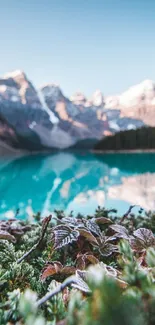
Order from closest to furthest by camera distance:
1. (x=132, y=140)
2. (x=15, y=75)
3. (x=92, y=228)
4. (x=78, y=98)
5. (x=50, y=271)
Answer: (x=50, y=271) → (x=92, y=228) → (x=132, y=140) → (x=15, y=75) → (x=78, y=98)

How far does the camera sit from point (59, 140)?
242ft

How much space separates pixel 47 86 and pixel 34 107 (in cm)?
1617

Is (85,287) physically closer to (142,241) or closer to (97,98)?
(142,241)

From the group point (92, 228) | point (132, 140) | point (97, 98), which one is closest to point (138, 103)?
point (97, 98)

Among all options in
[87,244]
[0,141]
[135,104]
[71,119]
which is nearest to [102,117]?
[71,119]

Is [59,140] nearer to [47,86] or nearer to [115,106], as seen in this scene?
[47,86]

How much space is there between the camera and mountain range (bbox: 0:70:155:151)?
69375 mm

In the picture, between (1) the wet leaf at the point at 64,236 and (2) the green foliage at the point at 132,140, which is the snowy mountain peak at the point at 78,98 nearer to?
A: (2) the green foliage at the point at 132,140

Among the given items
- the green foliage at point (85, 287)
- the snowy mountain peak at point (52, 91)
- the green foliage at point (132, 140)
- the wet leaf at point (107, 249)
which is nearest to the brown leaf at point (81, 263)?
the green foliage at point (85, 287)

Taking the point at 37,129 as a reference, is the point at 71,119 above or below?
above

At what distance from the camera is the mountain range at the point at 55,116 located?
6938 centimetres

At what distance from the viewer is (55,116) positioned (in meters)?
86.1

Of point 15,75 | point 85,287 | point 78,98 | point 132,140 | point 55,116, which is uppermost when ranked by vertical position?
point 78,98

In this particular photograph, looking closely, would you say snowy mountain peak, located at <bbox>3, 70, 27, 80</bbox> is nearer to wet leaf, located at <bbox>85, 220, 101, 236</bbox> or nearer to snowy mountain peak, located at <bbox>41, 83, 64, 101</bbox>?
snowy mountain peak, located at <bbox>41, 83, 64, 101</bbox>
